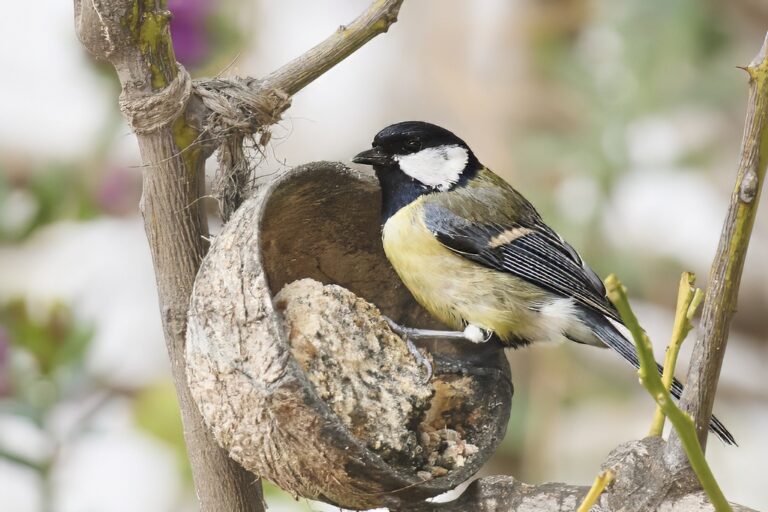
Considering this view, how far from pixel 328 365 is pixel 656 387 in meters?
0.52

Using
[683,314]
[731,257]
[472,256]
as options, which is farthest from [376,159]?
[731,257]

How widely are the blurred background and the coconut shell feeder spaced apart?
0.27m

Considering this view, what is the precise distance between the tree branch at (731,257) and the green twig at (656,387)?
4.9 inches

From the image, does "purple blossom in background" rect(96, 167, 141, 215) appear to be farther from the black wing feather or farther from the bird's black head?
the black wing feather

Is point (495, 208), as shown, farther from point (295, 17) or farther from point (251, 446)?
point (295, 17)

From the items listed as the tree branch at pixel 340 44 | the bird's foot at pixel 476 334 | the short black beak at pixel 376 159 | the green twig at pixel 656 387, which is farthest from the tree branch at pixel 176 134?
the green twig at pixel 656 387

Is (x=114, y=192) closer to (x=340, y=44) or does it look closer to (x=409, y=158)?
(x=409, y=158)

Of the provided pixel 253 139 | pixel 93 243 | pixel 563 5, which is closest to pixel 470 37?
pixel 563 5

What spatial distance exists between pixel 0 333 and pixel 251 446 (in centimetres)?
64

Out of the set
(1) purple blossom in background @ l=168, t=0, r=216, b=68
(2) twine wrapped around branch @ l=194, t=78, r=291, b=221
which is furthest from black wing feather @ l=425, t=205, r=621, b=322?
(1) purple blossom in background @ l=168, t=0, r=216, b=68

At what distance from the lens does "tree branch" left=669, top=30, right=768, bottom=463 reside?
2.47ft

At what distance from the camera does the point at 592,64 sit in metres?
2.56

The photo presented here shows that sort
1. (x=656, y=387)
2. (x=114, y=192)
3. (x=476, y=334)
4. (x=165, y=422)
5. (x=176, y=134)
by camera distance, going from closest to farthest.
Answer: (x=656, y=387)
(x=176, y=134)
(x=476, y=334)
(x=114, y=192)
(x=165, y=422)

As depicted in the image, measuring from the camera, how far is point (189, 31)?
1.56 m
